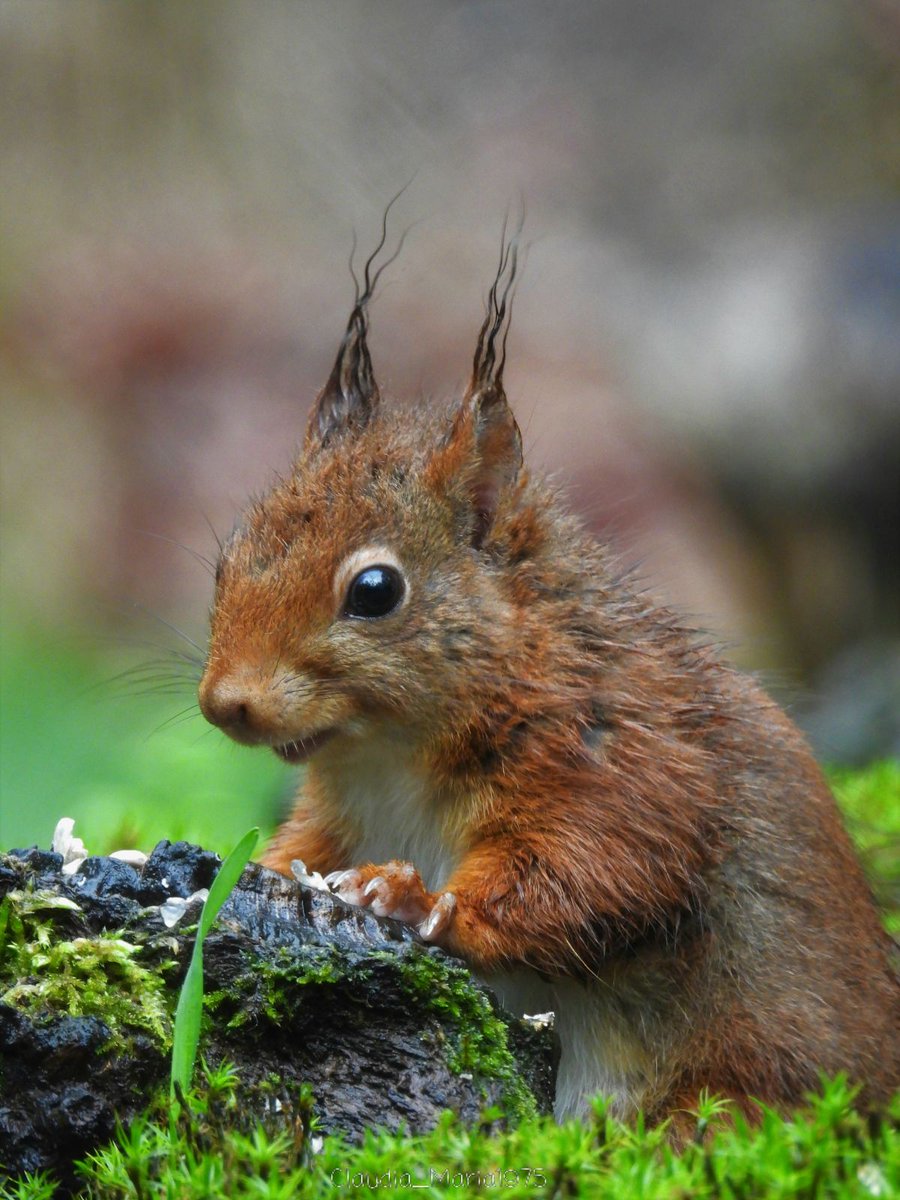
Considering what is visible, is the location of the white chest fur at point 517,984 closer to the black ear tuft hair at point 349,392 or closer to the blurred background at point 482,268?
the black ear tuft hair at point 349,392

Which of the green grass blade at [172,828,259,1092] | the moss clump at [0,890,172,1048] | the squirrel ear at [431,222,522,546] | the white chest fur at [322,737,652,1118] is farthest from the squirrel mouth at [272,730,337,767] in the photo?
the green grass blade at [172,828,259,1092]

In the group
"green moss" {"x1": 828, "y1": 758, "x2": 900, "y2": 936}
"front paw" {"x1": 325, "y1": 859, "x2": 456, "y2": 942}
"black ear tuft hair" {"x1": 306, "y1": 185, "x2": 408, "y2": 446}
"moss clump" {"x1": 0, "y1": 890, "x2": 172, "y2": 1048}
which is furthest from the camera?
"green moss" {"x1": 828, "y1": 758, "x2": 900, "y2": 936}

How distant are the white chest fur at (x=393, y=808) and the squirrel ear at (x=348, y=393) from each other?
1.11 m

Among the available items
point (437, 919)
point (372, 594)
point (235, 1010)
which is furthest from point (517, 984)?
point (372, 594)

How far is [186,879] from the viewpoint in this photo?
331cm

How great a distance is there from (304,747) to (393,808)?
0.38 metres

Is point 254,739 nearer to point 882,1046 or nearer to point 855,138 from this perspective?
point 882,1046

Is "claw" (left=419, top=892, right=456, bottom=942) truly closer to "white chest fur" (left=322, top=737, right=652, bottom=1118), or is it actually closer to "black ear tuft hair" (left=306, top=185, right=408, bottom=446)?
"white chest fur" (left=322, top=737, right=652, bottom=1118)

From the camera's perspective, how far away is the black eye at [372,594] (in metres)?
3.94

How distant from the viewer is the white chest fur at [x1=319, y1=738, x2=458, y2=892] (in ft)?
13.2

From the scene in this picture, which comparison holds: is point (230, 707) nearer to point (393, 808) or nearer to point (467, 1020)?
point (393, 808)

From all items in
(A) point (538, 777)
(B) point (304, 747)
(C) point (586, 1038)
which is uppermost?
(B) point (304, 747)

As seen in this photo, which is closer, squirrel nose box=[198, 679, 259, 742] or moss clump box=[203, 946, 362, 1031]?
moss clump box=[203, 946, 362, 1031]

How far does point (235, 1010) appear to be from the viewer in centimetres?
310
